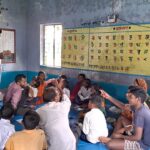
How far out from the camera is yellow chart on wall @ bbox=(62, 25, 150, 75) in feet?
15.5

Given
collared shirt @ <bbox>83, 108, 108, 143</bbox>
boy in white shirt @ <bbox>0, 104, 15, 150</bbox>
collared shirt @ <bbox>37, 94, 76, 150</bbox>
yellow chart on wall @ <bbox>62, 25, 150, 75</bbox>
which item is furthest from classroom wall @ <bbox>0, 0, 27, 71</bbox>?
collared shirt @ <bbox>37, 94, 76, 150</bbox>

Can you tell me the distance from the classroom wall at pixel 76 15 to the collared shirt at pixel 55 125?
8.90 ft

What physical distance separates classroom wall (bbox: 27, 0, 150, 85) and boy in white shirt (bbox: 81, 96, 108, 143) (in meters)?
2.10

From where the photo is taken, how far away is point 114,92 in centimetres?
522

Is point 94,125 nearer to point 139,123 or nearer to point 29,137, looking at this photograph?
point 139,123

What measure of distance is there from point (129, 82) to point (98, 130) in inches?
87.8

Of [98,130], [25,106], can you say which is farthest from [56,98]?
[25,106]

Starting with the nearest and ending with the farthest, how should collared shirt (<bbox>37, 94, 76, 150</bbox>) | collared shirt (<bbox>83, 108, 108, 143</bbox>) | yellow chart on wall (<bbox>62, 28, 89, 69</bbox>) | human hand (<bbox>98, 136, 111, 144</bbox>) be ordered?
collared shirt (<bbox>37, 94, 76, 150</bbox>) → collared shirt (<bbox>83, 108, 108, 143</bbox>) → human hand (<bbox>98, 136, 111, 144</bbox>) → yellow chart on wall (<bbox>62, 28, 89, 69</bbox>)

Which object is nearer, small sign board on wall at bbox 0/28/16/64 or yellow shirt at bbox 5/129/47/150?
yellow shirt at bbox 5/129/47/150

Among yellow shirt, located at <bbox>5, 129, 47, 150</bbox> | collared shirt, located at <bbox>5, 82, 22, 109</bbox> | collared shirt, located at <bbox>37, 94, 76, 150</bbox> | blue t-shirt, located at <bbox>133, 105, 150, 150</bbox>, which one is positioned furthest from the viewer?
collared shirt, located at <bbox>5, 82, 22, 109</bbox>

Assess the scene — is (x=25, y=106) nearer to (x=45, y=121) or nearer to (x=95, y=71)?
(x=95, y=71)

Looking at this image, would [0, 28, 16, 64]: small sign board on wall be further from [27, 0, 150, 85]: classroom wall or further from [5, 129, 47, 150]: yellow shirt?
[5, 129, 47, 150]: yellow shirt

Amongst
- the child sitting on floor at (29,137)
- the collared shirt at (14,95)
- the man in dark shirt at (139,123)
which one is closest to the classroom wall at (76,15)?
the collared shirt at (14,95)

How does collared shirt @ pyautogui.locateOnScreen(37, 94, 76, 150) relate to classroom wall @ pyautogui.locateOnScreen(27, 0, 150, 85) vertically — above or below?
below
